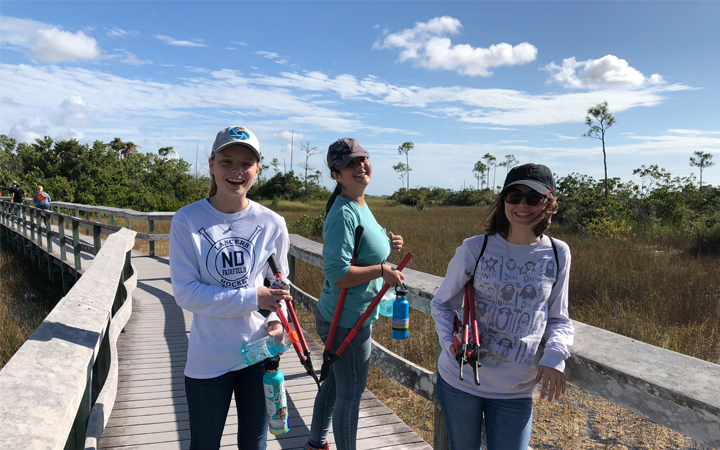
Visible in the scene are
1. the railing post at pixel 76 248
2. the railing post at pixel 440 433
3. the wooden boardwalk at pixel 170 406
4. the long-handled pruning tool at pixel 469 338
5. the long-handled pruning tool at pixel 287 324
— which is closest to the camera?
the long-handled pruning tool at pixel 469 338

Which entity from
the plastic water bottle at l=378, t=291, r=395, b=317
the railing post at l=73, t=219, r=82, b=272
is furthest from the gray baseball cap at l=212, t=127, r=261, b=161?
the railing post at l=73, t=219, r=82, b=272

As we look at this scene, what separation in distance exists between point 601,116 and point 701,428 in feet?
124

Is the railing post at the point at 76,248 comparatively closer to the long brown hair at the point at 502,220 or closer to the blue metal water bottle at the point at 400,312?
the blue metal water bottle at the point at 400,312

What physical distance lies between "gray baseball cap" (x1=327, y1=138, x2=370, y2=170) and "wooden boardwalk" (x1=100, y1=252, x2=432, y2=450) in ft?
5.66

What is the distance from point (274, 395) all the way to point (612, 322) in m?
5.35

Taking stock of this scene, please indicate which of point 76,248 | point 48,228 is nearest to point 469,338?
point 76,248

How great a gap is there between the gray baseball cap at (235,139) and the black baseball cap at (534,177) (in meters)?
1.07

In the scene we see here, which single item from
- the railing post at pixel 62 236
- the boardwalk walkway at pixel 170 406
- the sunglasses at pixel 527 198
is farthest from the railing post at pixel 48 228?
the sunglasses at pixel 527 198

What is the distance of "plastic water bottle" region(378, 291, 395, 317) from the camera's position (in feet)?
8.28

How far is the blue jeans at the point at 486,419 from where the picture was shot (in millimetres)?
1805

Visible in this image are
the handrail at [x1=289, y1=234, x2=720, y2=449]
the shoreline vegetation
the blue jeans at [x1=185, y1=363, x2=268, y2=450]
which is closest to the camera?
the handrail at [x1=289, y1=234, x2=720, y2=449]

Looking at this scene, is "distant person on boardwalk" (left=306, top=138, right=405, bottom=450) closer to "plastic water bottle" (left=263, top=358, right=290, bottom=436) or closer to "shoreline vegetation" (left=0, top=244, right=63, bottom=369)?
"plastic water bottle" (left=263, top=358, right=290, bottom=436)

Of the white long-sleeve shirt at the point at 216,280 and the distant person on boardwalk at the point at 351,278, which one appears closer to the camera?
the white long-sleeve shirt at the point at 216,280

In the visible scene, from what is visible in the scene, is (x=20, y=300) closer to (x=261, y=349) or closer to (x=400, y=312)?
(x=261, y=349)
